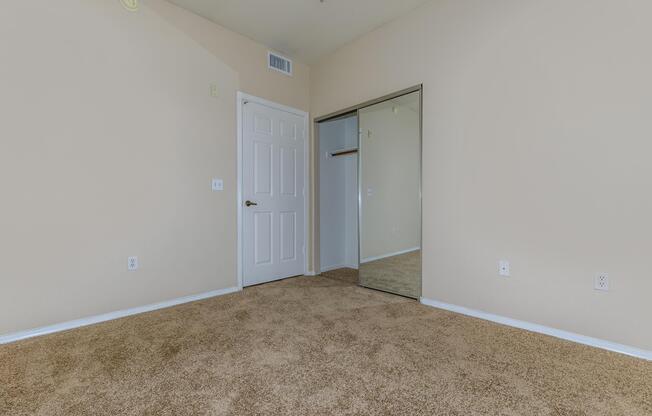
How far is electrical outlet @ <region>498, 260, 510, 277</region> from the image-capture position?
2.33 m

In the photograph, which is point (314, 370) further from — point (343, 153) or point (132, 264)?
point (343, 153)

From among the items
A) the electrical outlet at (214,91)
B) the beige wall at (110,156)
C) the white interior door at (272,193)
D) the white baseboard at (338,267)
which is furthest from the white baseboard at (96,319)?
the electrical outlet at (214,91)

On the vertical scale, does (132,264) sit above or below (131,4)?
below

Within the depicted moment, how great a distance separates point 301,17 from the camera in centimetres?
299

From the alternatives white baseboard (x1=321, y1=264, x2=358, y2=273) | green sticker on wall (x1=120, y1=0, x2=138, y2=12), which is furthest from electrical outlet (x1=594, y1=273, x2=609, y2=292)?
green sticker on wall (x1=120, y1=0, x2=138, y2=12)

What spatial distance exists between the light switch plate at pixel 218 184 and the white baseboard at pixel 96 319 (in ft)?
3.49

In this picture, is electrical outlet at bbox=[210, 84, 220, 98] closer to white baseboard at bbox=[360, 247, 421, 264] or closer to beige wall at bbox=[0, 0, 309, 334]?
beige wall at bbox=[0, 0, 309, 334]

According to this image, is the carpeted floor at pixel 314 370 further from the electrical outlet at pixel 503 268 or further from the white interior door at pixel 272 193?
the white interior door at pixel 272 193

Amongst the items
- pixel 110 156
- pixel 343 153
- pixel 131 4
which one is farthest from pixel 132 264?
pixel 343 153

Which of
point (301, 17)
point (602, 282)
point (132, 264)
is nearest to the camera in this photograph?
point (602, 282)

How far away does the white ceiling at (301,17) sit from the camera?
110 inches

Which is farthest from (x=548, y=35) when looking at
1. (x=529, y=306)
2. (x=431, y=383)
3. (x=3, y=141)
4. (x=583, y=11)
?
(x=3, y=141)

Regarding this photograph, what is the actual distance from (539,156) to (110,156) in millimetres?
3299

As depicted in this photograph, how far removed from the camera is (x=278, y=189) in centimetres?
371
